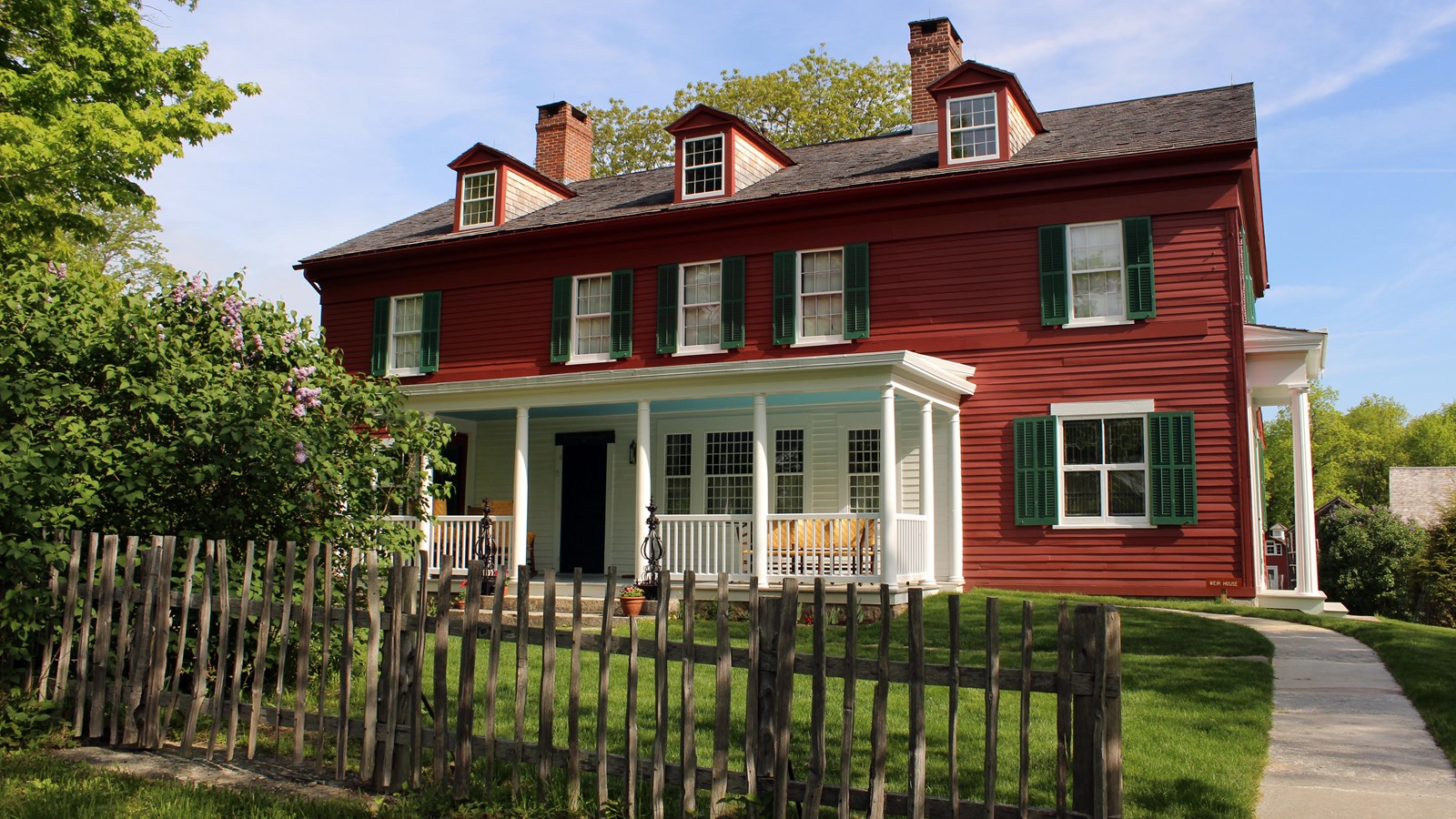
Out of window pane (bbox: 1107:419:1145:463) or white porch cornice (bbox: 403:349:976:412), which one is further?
window pane (bbox: 1107:419:1145:463)

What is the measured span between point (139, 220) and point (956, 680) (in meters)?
43.0

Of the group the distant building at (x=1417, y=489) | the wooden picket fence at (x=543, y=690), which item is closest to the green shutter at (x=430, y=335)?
the wooden picket fence at (x=543, y=690)

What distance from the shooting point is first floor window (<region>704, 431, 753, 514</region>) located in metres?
17.3

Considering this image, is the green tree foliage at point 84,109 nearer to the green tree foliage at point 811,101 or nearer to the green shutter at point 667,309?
the green shutter at point 667,309

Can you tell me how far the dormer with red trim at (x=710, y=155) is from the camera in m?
18.4

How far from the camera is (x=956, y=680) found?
14.1 ft

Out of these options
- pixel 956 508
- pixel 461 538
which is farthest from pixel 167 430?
pixel 956 508

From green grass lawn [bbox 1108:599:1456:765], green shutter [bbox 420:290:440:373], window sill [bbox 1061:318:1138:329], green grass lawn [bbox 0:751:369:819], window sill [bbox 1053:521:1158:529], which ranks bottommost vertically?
green grass lawn [bbox 0:751:369:819]

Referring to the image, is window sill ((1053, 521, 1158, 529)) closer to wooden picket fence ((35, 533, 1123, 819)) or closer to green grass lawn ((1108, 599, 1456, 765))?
green grass lawn ((1108, 599, 1456, 765))

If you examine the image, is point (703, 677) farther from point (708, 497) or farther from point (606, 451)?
point (606, 451)

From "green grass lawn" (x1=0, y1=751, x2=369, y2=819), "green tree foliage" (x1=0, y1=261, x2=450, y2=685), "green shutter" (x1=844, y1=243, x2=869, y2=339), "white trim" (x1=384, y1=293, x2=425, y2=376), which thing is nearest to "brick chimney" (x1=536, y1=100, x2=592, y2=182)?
"white trim" (x1=384, y1=293, x2=425, y2=376)

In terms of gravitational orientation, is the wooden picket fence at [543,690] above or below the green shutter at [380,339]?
below

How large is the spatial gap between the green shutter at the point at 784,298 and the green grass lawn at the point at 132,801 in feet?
40.4

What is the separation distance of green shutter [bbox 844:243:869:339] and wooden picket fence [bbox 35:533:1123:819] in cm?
910
